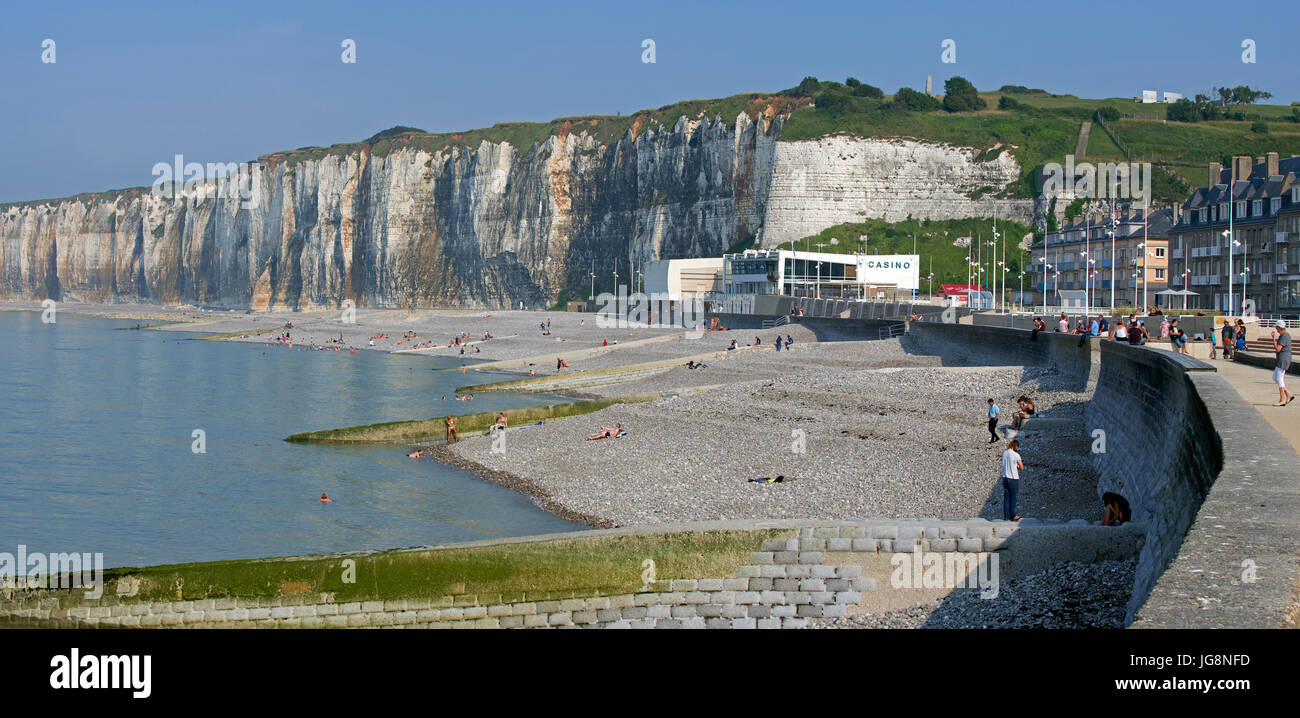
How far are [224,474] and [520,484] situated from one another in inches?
313

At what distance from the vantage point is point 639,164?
133 metres

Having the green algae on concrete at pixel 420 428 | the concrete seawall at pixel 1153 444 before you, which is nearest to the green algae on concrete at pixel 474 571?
the concrete seawall at pixel 1153 444

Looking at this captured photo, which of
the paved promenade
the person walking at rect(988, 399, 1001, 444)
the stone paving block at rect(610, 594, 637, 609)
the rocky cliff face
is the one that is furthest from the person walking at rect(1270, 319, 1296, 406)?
the rocky cliff face

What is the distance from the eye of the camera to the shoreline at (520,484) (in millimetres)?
22478

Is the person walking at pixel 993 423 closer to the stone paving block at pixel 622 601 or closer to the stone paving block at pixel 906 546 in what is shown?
the stone paving block at pixel 906 546

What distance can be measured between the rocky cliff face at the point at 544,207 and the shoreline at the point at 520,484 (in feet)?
270

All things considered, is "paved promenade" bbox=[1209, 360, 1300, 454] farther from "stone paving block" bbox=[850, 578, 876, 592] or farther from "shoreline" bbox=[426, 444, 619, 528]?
"shoreline" bbox=[426, 444, 619, 528]

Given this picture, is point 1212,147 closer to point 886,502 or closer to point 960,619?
point 886,502

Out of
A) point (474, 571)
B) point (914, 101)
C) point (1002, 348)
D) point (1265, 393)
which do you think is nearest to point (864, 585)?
point (474, 571)

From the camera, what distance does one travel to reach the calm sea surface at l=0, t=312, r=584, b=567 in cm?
2197

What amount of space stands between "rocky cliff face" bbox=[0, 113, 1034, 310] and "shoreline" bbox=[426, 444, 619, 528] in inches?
3236
